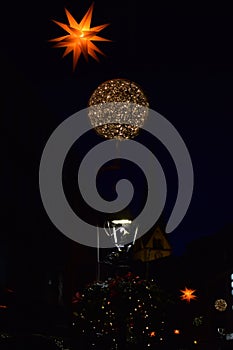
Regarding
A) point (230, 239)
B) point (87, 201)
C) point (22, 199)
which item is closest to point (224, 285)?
point (230, 239)

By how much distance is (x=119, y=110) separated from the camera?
10914 millimetres

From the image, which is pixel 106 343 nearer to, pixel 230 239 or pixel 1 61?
pixel 1 61

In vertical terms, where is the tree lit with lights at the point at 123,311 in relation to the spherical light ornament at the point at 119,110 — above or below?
below

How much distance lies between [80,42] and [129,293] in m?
6.86

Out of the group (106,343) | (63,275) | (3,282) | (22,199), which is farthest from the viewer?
(63,275)

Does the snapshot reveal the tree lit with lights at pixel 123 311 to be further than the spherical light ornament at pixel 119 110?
Yes

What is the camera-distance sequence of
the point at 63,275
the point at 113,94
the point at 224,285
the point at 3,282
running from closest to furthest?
the point at 113,94 → the point at 3,282 → the point at 63,275 → the point at 224,285

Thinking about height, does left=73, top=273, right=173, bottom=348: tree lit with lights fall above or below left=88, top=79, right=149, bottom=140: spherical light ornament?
below

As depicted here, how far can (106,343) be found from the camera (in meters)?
13.3

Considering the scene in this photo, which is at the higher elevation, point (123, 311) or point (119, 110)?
point (119, 110)

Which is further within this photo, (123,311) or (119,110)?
(123,311)

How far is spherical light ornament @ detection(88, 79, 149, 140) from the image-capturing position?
10.9m

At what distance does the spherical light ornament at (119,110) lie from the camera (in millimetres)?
10867

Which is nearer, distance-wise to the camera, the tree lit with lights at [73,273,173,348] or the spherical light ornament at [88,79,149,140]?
the spherical light ornament at [88,79,149,140]
